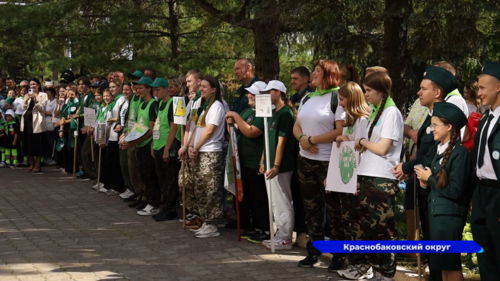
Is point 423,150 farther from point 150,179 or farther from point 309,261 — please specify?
point 150,179

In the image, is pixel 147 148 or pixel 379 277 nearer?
pixel 379 277

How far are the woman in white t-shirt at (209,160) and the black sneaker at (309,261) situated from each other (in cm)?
195

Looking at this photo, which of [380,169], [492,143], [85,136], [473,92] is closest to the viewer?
[492,143]

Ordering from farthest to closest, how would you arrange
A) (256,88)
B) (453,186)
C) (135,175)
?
(135,175), (256,88), (453,186)

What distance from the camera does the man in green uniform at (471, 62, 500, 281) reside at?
567 cm

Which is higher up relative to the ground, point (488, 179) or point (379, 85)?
point (379, 85)

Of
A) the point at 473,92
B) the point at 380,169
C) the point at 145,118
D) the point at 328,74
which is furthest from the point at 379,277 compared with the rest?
the point at 145,118

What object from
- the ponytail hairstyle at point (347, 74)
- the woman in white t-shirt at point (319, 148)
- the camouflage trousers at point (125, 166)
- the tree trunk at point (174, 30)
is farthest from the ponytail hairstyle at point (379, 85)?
the tree trunk at point (174, 30)

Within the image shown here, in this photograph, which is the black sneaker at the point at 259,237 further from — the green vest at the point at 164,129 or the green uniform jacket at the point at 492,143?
the green uniform jacket at the point at 492,143

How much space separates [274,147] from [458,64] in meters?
5.41

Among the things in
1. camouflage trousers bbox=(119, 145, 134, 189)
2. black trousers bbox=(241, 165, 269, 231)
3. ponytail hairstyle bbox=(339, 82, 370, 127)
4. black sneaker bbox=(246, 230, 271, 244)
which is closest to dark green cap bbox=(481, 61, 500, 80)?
ponytail hairstyle bbox=(339, 82, 370, 127)

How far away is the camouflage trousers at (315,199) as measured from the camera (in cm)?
833

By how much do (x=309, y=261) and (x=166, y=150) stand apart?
3.50 metres

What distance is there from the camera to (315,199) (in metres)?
8.50
